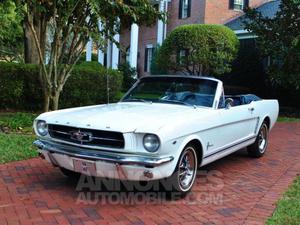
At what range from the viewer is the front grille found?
4.85m

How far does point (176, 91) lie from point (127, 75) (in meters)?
17.3

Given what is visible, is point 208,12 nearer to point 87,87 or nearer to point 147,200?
point 87,87

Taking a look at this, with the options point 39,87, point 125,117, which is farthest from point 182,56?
point 125,117

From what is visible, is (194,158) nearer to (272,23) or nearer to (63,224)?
(63,224)

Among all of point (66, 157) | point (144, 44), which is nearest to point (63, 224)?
point (66, 157)

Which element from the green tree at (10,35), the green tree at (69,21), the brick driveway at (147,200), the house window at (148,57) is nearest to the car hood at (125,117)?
the brick driveway at (147,200)

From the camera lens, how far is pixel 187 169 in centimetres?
540

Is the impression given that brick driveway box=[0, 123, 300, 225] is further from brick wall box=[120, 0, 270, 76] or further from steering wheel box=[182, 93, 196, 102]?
brick wall box=[120, 0, 270, 76]

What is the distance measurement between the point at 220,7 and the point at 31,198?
18.8m

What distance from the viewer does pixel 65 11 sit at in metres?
9.12

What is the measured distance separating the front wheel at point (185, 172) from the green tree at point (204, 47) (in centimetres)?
1190

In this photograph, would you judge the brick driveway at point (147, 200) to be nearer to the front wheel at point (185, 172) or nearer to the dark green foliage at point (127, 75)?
the front wheel at point (185, 172)

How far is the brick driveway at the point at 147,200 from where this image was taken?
466cm

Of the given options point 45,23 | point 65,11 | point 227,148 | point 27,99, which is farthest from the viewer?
point 27,99
